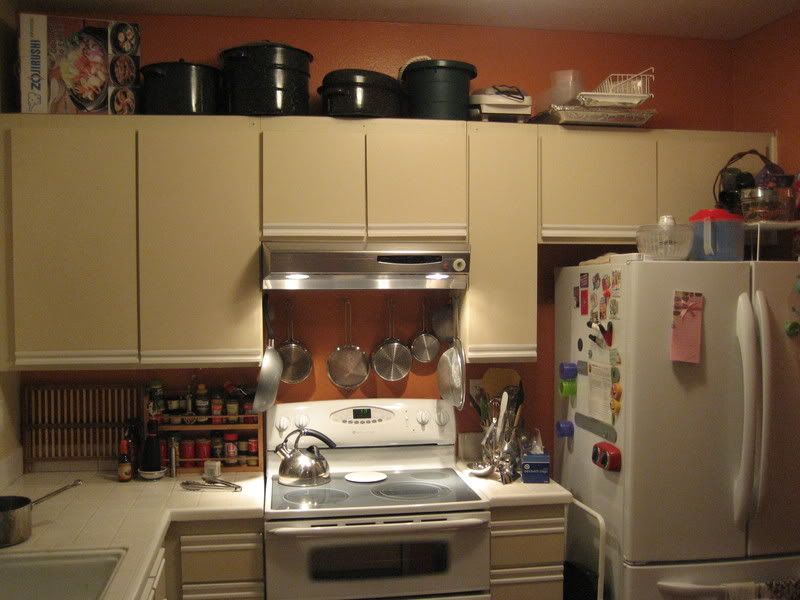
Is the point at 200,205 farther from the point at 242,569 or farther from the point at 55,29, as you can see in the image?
the point at 242,569

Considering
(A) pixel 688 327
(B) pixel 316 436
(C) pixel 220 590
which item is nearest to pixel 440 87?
(A) pixel 688 327

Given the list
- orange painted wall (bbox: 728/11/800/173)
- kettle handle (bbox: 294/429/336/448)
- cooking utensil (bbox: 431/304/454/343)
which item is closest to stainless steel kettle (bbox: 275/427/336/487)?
kettle handle (bbox: 294/429/336/448)

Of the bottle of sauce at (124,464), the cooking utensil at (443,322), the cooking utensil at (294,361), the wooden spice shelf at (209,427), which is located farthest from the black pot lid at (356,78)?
the bottle of sauce at (124,464)

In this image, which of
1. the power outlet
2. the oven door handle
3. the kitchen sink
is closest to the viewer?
the kitchen sink

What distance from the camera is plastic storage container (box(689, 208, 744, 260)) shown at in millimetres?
2492

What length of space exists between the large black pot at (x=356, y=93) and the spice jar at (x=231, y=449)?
1.31m

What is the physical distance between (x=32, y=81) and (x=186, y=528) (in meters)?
1.67

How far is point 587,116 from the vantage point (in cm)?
275

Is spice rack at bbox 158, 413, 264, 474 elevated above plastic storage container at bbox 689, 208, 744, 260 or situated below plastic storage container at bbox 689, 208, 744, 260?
below

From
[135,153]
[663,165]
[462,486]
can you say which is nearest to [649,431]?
[462,486]

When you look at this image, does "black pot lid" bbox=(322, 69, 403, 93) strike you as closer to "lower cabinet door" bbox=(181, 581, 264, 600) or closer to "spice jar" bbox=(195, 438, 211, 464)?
"spice jar" bbox=(195, 438, 211, 464)

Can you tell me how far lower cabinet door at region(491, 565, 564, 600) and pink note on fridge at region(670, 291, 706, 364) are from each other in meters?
0.88

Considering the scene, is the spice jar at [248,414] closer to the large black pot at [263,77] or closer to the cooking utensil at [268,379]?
the cooking utensil at [268,379]

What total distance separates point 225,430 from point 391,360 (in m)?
0.73
